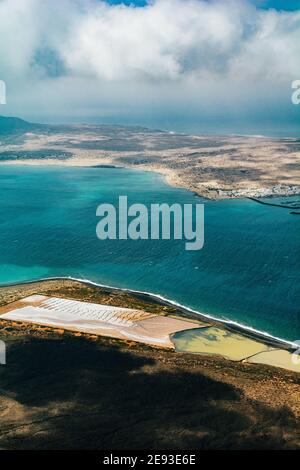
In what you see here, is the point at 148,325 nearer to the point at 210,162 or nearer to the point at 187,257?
the point at 187,257

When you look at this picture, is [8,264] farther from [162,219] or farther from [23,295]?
[162,219]

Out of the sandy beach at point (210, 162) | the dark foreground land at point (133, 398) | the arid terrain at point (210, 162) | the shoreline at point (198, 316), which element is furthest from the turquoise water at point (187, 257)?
the arid terrain at point (210, 162)

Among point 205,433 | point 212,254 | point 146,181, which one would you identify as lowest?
point 205,433

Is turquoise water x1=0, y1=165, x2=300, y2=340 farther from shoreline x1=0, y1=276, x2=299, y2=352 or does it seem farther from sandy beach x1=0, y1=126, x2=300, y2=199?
sandy beach x1=0, y1=126, x2=300, y2=199

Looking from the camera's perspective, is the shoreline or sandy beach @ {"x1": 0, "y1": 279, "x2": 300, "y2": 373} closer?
sandy beach @ {"x1": 0, "y1": 279, "x2": 300, "y2": 373}

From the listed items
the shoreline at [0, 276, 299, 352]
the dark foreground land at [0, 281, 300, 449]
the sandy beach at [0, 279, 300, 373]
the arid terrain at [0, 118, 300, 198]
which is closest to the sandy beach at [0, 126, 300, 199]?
the arid terrain at [0, 118, 300, 198]

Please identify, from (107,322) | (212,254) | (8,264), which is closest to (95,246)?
(8,264)
